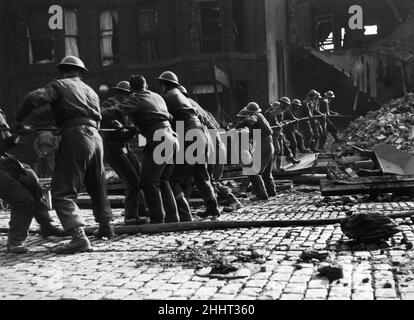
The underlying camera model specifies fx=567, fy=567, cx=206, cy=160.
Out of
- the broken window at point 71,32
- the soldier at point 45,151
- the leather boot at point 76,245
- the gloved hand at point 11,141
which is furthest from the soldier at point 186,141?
the broken window at point 71,32

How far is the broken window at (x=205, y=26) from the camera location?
77.4 feet

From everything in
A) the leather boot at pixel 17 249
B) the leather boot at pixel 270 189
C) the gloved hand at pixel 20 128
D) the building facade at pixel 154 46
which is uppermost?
the building facade at pixel 154 46

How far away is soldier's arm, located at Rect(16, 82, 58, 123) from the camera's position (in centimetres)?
605

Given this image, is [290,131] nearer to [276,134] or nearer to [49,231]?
[276,134]

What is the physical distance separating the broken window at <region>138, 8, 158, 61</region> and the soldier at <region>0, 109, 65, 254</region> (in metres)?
18.4

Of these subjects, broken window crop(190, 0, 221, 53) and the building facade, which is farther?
broken window crop(190, 0, 221, 53)

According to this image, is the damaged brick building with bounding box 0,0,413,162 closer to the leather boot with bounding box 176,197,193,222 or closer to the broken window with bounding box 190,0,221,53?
the broken window with bounding box 190,0,221,53

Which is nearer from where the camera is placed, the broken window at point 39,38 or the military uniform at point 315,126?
the military uniform at point 315,126

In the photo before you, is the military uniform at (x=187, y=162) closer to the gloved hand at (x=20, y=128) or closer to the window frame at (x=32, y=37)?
the gloved hand at (x=20, y=128)

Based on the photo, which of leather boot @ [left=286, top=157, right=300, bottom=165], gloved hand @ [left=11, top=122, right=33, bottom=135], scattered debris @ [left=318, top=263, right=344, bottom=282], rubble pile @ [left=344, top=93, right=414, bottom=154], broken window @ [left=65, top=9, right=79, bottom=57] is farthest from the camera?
broken window @ [left=65, top=9, right=79, bottom=57]

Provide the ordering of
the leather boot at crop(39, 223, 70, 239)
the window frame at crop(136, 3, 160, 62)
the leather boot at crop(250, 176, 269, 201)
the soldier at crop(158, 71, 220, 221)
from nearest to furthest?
the leather boot at crop(39, 223, 70, 239), the soldier at crop(158, 71, 220, 221), the leather boot at crop(250, 176, 269, 201), the window frame at crop(136, 3, 160, 62)

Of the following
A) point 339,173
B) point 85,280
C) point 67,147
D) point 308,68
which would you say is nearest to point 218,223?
point 67,147

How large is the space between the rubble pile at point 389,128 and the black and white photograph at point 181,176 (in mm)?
113

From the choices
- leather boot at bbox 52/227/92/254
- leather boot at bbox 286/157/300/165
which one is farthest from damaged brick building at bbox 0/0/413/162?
leather boot at bbox 52/227/92/254
